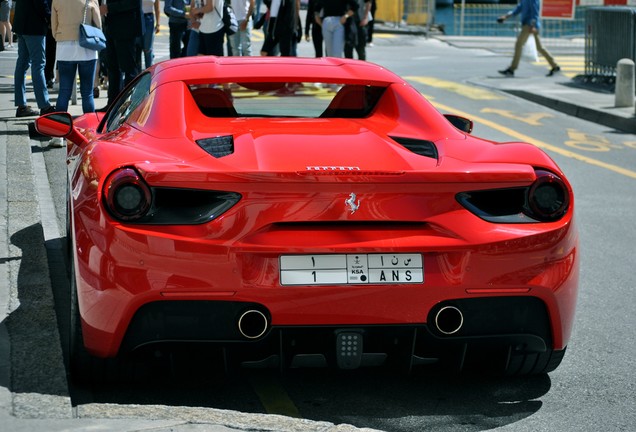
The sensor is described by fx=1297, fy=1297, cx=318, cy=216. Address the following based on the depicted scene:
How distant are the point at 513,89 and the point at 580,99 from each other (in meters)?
1.66

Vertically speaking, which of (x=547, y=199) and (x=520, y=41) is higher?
(x=547, y=199)

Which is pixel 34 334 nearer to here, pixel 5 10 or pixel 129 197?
pixel 129 197

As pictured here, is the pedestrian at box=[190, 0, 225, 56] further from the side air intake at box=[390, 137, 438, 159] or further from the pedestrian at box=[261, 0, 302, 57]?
the side air intake at box=[390, 137, 438, 159]

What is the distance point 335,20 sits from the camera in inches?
753

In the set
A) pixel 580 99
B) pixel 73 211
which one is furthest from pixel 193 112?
pixel 580 99

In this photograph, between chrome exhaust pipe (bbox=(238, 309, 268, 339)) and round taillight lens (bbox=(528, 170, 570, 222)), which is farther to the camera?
round taillight lens (bbox=(528, 170, 570, 222))

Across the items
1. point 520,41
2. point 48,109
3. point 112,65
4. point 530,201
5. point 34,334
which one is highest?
point 530,201

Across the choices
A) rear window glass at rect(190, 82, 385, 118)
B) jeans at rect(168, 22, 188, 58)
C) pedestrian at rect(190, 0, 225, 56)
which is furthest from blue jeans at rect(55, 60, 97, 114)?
rear window glass at rect(190, 82, 385, 118)

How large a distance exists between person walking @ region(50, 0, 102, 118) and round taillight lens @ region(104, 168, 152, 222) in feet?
25.4

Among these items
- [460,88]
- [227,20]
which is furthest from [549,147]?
[460,88]

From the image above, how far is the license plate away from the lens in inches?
179

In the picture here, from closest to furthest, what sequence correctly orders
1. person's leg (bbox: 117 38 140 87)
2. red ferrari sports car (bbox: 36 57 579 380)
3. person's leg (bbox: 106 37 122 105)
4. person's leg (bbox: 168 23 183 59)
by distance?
red ferrari sports car (bbox: 36 57 579 380) → person's leg (bbox: 117 38 140 87) → person's leg (bbox: 106 37 122 105) → person's leg (bbox: 168 23 183 59)

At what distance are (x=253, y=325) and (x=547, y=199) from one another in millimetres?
1192

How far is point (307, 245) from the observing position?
14.9 ft
